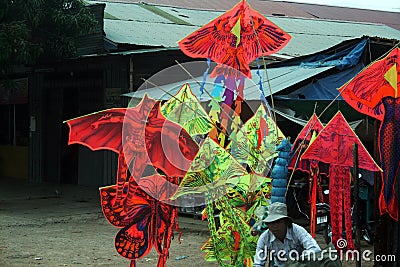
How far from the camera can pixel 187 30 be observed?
16250mm

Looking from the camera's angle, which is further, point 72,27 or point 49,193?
point 49,193

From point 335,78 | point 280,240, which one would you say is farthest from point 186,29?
point 280,240

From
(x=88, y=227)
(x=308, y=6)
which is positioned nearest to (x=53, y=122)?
(x=88, y=227)

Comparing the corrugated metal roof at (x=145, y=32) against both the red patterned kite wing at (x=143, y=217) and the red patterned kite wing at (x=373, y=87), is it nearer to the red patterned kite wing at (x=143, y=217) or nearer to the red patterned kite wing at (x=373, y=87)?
the red patterned kite wing at (x=143, y=217)

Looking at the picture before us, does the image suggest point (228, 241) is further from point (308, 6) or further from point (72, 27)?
point (308, 6)

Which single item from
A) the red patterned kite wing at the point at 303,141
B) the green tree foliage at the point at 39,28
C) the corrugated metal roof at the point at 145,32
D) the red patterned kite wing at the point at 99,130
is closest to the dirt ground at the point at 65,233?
the red patterned kite wing at the point at 303,141

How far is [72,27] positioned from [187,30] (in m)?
3.02

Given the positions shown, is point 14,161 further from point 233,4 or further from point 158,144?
point 158,144

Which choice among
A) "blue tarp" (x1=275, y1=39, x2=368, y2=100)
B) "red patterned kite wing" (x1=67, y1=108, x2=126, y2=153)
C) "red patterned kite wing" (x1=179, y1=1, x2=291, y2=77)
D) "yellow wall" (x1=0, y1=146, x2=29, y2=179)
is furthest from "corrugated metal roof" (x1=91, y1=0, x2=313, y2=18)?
"red patterned kite wing" (x1=67, y1=108, x2=126, y2=153)

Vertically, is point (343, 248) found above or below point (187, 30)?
below

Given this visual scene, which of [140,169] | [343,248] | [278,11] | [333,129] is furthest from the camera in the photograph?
[278,11]

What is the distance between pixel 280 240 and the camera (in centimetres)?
519

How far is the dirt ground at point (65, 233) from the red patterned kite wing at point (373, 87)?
7.85 feet

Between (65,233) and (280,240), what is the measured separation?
20.4 feet
